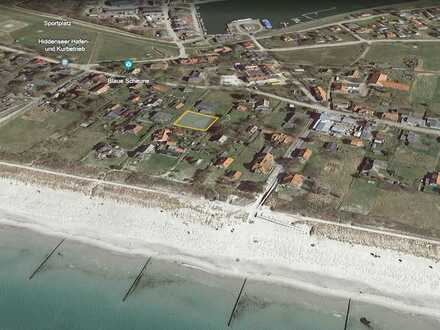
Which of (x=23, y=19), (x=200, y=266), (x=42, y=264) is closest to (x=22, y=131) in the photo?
(x=42, y=264)

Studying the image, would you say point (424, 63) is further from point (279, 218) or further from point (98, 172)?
point (98, 172)

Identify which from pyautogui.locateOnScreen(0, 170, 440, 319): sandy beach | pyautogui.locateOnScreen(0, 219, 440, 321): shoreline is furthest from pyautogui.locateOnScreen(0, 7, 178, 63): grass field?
pyautogui.locateOnScreen(0, 219, 440, 321): shoreline

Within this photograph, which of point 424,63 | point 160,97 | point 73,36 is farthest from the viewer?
point 73,36

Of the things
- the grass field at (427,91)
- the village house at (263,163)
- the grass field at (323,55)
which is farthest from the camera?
the grass field at (323,55)

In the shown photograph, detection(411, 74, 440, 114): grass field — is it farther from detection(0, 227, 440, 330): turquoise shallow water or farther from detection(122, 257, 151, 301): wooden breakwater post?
detection(122, 257, 151, 301): wooden breakwater post

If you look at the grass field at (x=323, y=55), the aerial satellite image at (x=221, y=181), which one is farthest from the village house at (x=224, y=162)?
the grass field at (x=323, y=55)

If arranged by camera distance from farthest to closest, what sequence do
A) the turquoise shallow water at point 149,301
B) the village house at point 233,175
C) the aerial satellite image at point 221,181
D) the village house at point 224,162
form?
1. the village house at point 224,162
2. the village house at point 233,175
3. the aerial satellite image at point 221,181
4. the turquoise shallow water at point 149,301

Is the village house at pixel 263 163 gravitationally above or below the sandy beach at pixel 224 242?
above

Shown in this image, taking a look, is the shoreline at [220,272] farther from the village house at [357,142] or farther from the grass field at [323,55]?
the grass field at [323,55]
